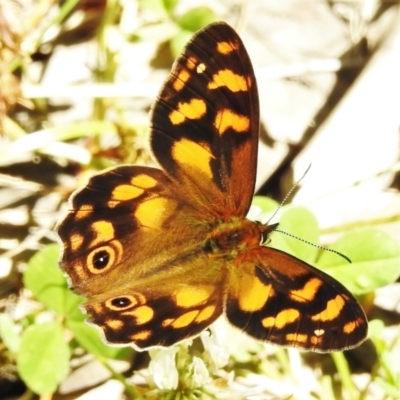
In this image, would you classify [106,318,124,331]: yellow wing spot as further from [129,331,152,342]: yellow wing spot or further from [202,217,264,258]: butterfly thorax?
[202,217,264,258]: butterfly thorax

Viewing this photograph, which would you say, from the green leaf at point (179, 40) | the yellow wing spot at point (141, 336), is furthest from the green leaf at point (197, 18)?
the yellow wing spot at point (141, 336)

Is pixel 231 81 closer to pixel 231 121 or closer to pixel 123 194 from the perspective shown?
pixel 231 121

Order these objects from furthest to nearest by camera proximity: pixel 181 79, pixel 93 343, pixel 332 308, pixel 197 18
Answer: pixel 197 18 → pixel 93 343 → pixel 181 79 → pixel 332 308

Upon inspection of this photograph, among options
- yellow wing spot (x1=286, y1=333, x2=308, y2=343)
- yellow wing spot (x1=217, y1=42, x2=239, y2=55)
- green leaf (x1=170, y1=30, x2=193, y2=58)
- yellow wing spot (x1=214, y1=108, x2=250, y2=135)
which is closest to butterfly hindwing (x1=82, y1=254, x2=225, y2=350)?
yellow wing spot (x1=286, y1=333, x2=308, y2=343)

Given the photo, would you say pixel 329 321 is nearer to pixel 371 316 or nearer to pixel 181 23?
pixel 371 316

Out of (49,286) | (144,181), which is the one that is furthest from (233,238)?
(49,286)

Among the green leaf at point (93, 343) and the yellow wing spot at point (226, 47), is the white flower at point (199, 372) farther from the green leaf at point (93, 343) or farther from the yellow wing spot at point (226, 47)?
the yellow wing spot at point (226, 47)
